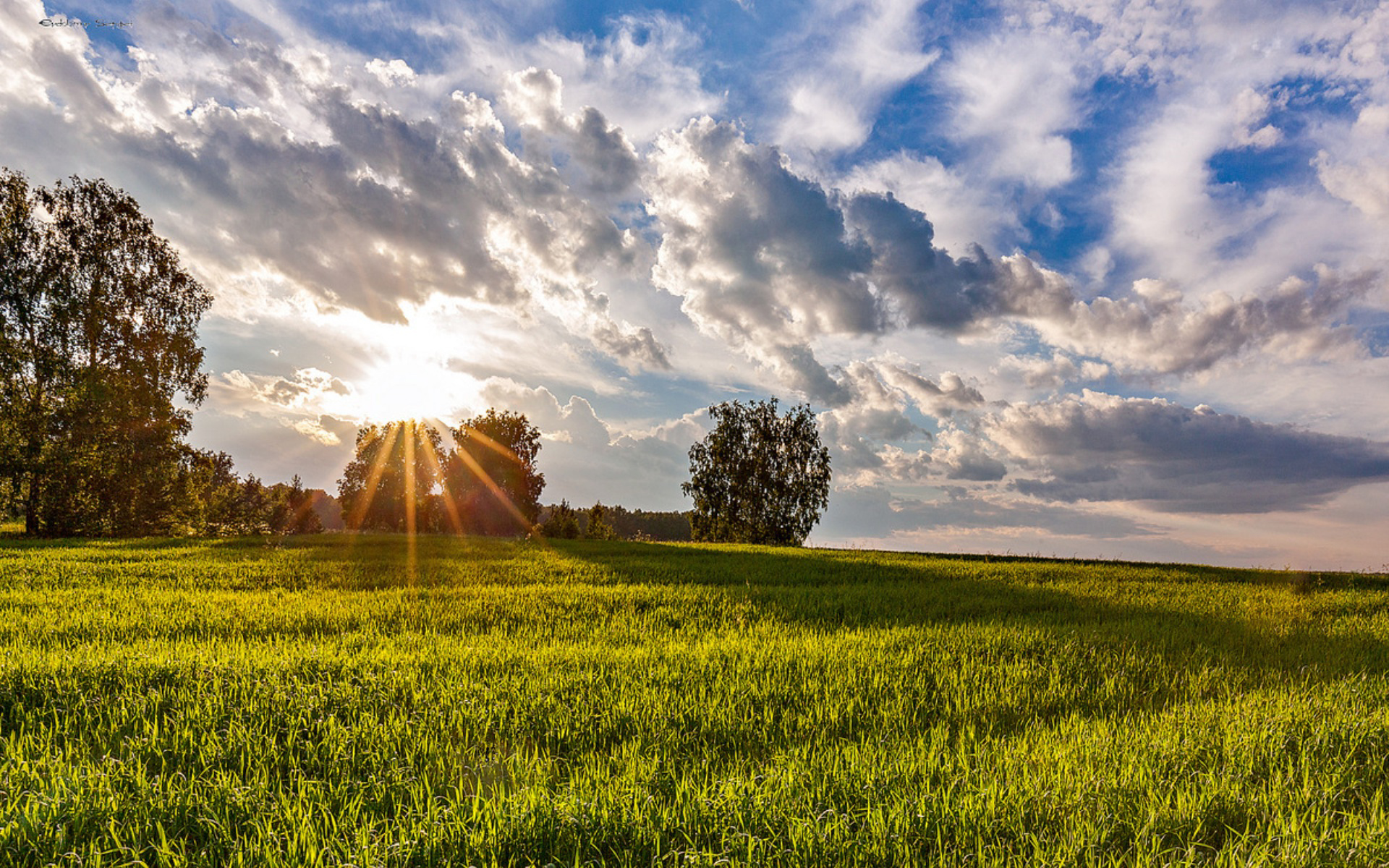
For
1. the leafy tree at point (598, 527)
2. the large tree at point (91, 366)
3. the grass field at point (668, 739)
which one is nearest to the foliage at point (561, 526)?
the leafy tree at point (598, 527)

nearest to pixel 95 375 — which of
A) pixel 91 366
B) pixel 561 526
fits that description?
pixel 91 366

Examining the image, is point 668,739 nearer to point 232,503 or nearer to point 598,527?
point 598,527

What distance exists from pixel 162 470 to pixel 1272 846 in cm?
4051

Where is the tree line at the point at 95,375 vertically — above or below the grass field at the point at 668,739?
above

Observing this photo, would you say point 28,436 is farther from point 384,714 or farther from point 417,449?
point 417,449

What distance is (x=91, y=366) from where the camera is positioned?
2997cm

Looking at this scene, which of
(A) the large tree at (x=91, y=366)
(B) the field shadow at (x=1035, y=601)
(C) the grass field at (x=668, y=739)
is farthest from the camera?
(A) the large tree at (x=91, y=366)

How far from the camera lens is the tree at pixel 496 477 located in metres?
64.2

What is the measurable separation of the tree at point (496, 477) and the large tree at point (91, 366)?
3125 centimetres

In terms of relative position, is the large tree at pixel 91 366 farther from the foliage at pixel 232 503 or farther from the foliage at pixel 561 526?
the foliage at pixel 561 526

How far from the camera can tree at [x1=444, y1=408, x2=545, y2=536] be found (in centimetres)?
6425

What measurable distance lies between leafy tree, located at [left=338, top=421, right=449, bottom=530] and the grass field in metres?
58.3

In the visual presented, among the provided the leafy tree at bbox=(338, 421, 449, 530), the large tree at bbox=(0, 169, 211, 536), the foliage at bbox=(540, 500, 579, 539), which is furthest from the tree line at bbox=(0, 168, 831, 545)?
the leafy tree at bbox=(338, 421, 449, 530)

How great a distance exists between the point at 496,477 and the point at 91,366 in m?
37.2
